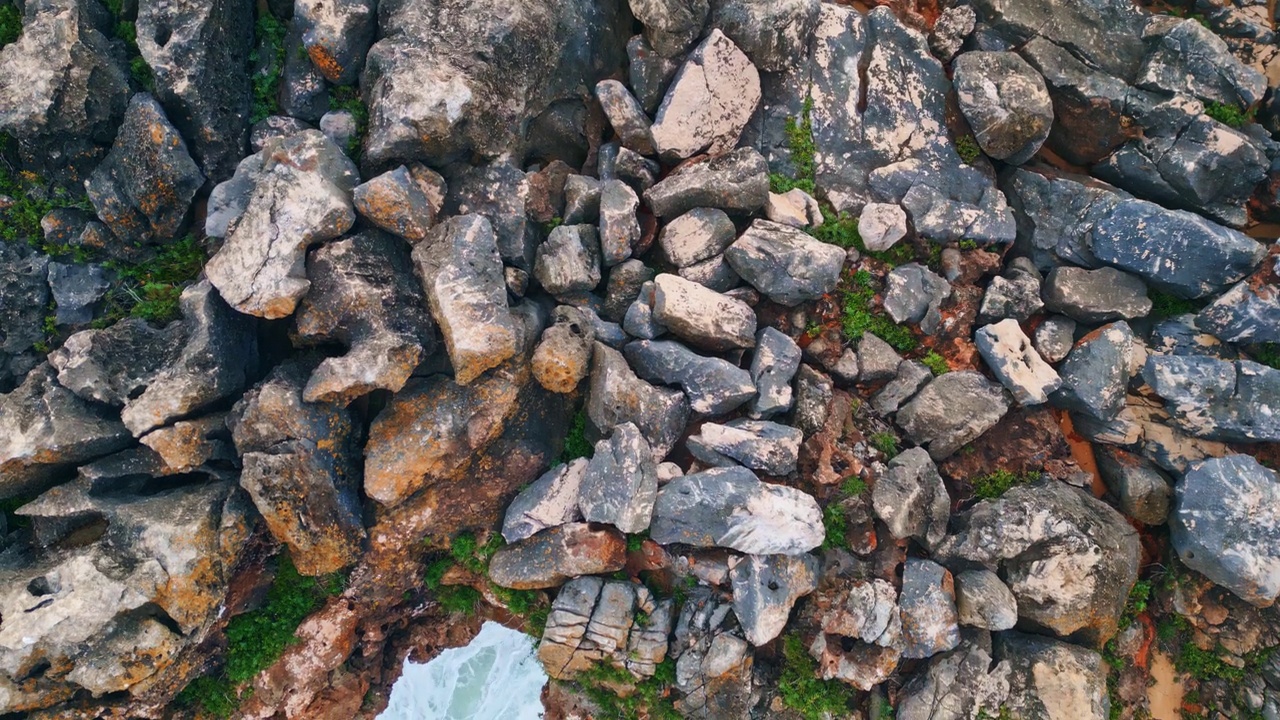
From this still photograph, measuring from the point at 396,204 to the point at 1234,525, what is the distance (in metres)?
10.6

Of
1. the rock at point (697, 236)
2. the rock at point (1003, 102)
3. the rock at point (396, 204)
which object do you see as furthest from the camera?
the rock at point (1003, 102)

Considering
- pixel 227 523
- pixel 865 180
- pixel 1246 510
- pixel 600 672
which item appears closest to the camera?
pixel 227 523

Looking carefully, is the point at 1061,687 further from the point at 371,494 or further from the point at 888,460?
the point at 371,494

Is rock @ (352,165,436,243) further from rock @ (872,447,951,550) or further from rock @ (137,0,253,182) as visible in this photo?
rock @ (872,447,951,550)

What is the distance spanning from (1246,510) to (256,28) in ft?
45.0

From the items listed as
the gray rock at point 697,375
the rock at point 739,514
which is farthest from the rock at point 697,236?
the rock at point 739,514

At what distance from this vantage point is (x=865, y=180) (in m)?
9.94

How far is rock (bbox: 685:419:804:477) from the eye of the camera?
8.79 meters

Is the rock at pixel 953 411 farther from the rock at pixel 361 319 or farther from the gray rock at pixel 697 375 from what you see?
the rock at pixel 361 319

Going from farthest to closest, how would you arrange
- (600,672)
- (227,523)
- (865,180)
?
(865,180) < (600,672) < (227,523)

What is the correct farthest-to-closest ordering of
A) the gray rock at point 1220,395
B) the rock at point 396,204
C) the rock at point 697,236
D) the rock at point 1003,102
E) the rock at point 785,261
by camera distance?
the rock at point 1003,102 → the rock at point 697,236 → the rock at point 785,261 → the gray rock at point 1220,395 → the rock at point 396,204

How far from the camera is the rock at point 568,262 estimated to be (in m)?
9.14

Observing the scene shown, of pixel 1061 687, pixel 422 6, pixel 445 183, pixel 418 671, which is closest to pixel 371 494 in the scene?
pixel 418 671

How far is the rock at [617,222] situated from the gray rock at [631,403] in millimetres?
1234
